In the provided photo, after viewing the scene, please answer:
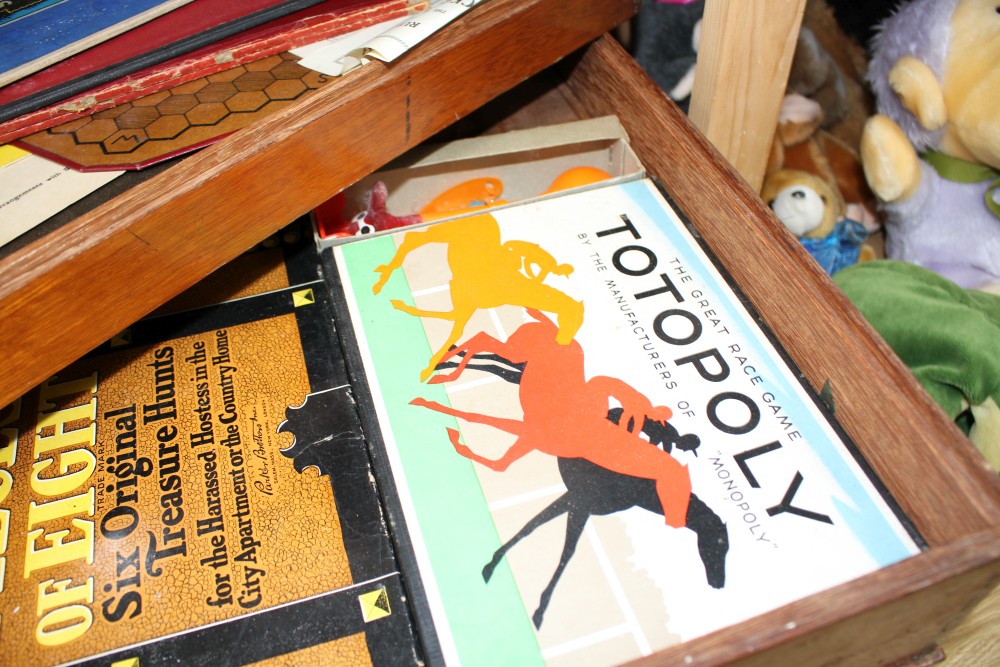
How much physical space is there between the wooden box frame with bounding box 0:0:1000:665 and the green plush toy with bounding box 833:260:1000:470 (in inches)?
→ 6.0

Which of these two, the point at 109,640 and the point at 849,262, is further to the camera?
the point at 849,262

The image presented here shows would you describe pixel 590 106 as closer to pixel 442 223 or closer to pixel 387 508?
pixel 442 223

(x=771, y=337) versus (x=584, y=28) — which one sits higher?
(x=584, y=28)

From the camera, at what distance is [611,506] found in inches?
21.0

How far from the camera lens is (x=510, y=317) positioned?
2.12 feet

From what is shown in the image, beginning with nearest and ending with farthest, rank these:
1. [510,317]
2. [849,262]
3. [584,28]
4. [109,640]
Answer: [109,640], [510,317], [584,28], [849,262]

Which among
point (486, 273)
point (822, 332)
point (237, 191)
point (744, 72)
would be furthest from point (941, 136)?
point (237, 191)

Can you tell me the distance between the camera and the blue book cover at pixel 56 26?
2.04ft

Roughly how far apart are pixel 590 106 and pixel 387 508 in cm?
50

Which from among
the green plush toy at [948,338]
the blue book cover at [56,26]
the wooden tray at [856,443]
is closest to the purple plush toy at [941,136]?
the green plush toy at [948,338]

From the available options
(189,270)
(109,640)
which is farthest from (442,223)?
(109,640)

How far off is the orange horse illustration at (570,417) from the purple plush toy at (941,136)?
1.55 ft

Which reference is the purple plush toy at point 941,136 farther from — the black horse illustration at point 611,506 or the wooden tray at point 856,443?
the black horse illustration at point 611,506

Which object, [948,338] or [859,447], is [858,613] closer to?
[859,447]
